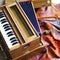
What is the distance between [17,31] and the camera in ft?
6.79

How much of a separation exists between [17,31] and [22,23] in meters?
0.12

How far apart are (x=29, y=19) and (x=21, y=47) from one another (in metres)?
0.42

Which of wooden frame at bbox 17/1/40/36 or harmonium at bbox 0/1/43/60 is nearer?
harmonium at bbox 0/1/43/60

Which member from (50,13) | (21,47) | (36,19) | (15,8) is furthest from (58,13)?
(21,47)

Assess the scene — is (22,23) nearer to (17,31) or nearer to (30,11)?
(17,31)

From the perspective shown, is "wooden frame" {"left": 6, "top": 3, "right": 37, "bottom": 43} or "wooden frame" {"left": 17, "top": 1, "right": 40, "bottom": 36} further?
"wooden frame" {"left": 17, "top": 1, "right": 40, "bottom": 36}

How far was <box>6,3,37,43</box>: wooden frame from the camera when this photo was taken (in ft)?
6.67

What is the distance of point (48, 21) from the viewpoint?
247 cm

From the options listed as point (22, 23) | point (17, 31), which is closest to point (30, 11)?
point (22, 23)

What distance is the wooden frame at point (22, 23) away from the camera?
2.03 metres

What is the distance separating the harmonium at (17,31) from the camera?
6.49ft

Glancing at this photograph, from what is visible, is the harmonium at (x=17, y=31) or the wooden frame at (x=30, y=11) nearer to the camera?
the harmonium at (x=17, y=31)

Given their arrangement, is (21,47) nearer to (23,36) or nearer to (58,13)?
(23,36)

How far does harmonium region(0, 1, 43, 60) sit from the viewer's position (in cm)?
198
